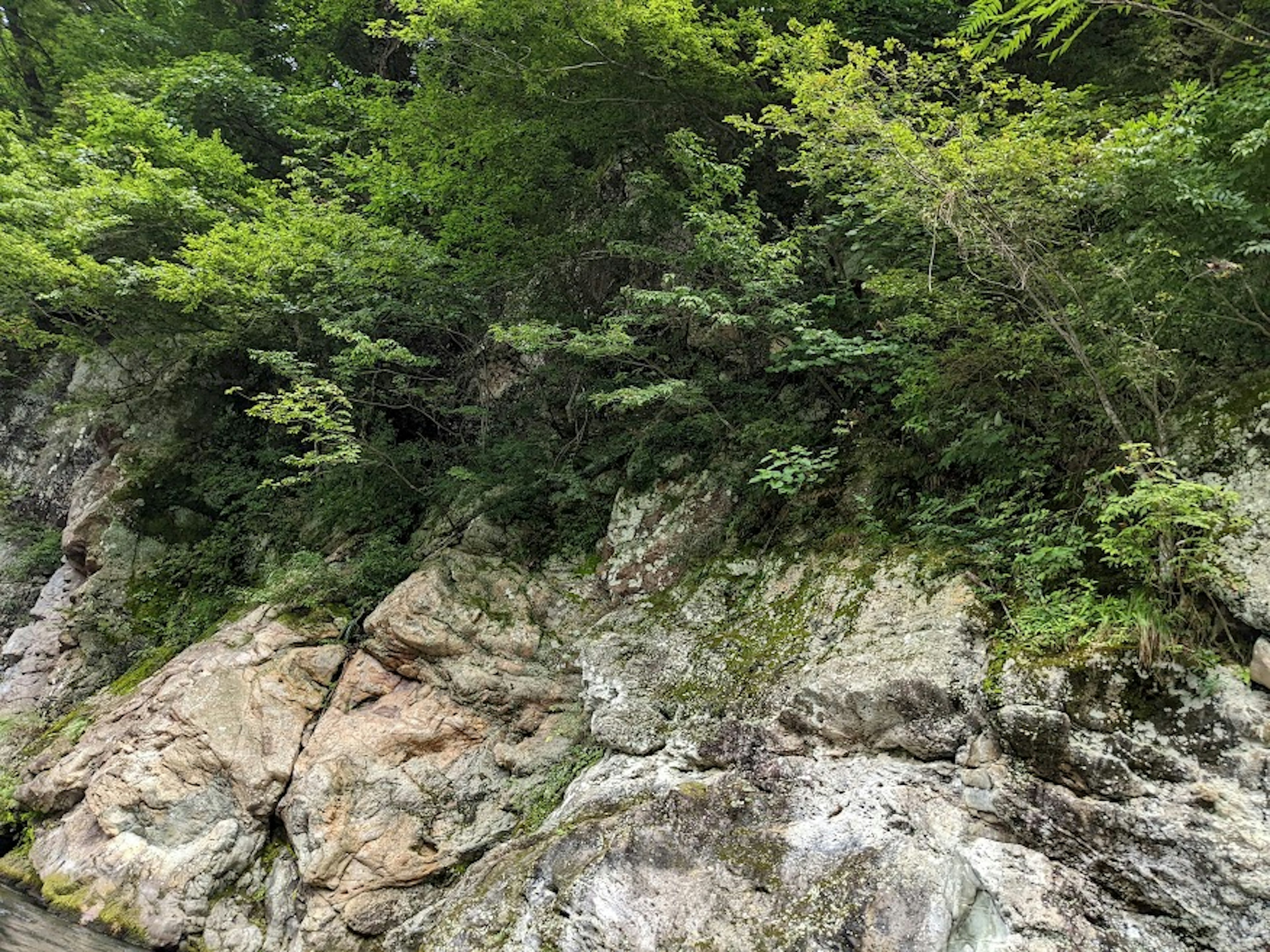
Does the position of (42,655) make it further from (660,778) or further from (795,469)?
(795,469)

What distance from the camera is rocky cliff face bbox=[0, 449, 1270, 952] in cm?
322

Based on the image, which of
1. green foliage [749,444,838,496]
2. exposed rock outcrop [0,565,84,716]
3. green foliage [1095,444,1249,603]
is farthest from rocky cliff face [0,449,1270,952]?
exposed rock outcrop [0,565,84,716]

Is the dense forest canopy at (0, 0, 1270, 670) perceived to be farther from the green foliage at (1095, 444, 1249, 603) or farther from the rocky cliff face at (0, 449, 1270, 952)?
the rocky cliff face at (0, 449, 1270, 952)

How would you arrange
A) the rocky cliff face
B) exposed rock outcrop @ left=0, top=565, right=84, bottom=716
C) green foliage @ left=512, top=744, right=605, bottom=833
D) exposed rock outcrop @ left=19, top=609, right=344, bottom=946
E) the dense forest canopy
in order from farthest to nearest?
exposed rock outcrop @ left=0, top=565, right=84, bottom=716, exposed rock outcrop @ left=19, top=609, right=344, bottom=946, green foliage @ left=512, top=744, right=605, bottom=833, the dense forest canopy, the rocky cliff face

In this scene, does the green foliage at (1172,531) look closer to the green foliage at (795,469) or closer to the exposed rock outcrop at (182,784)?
the green foliage at (795,469)

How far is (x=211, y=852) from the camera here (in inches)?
244

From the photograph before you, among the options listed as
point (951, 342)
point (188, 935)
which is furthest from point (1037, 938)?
point (188, 935)

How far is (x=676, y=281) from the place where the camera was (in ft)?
22.8

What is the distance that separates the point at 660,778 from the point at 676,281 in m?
4.80

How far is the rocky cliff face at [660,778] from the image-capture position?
322cm

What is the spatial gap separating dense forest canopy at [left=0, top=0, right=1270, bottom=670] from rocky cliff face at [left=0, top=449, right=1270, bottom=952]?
1.66ft

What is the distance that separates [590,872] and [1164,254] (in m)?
5.07

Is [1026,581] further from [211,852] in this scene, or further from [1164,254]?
[211,852]

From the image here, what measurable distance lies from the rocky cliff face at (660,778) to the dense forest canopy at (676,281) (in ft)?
1.66
